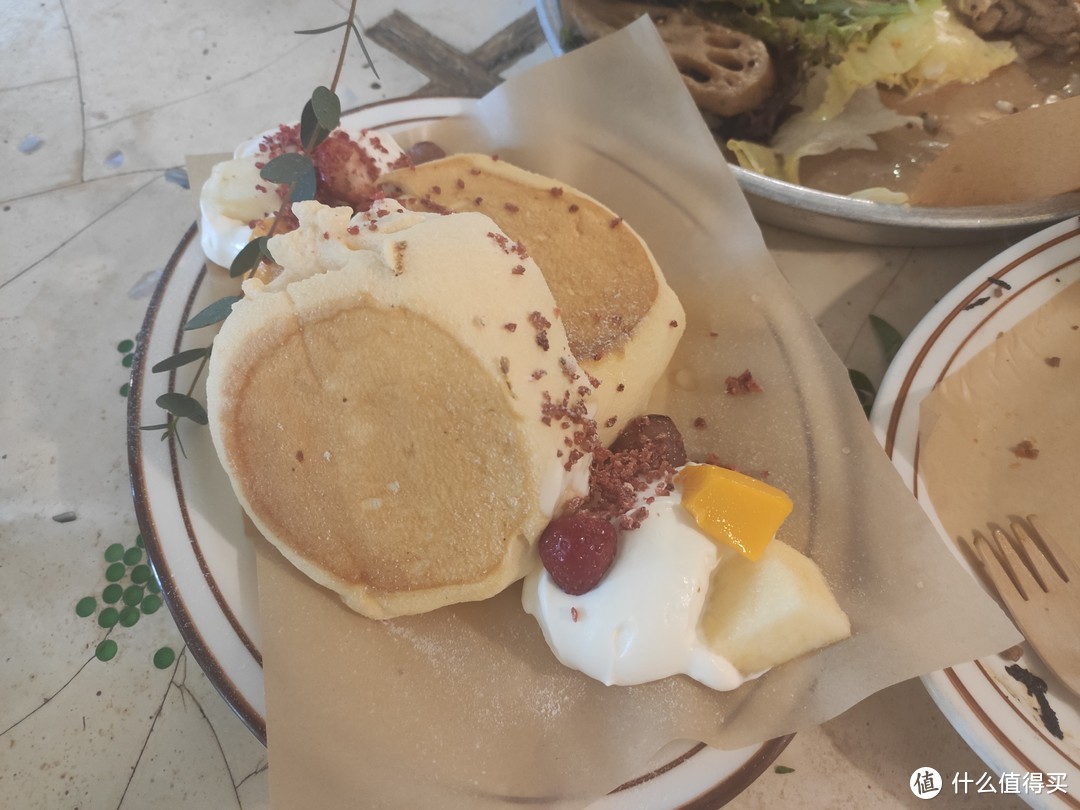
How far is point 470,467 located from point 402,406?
0.13 m

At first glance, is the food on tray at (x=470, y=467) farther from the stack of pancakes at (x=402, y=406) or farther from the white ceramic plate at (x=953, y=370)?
the white ceramic plate at (x=953, y=370)

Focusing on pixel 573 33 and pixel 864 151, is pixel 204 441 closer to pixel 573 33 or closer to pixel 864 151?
pixel 573 33

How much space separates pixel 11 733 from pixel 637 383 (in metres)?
1.10

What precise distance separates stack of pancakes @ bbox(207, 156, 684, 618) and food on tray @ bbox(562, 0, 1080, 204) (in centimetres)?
85

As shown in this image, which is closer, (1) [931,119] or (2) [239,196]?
(2) [239,196]

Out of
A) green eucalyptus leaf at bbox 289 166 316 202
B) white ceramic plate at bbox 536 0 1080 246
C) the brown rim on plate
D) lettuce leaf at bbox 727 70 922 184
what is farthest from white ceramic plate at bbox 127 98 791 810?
lettuce leaf at bbox 727 70 922 184

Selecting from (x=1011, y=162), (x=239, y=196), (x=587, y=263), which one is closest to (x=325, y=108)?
(x=239, y=196)

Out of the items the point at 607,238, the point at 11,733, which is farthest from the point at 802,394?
the point at 11,733

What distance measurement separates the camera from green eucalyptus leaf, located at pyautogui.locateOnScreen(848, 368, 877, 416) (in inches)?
52.2

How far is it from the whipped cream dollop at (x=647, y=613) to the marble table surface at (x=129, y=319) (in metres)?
0.34

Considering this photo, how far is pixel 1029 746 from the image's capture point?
957 mm

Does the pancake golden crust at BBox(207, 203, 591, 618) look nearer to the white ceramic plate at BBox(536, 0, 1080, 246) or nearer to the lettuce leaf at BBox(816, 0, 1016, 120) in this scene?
the white ceramic plate at BBox(536, 0, 1080, 246)

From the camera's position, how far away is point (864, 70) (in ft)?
5.56

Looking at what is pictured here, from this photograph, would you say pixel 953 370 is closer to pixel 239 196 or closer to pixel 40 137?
pixel 239 196
